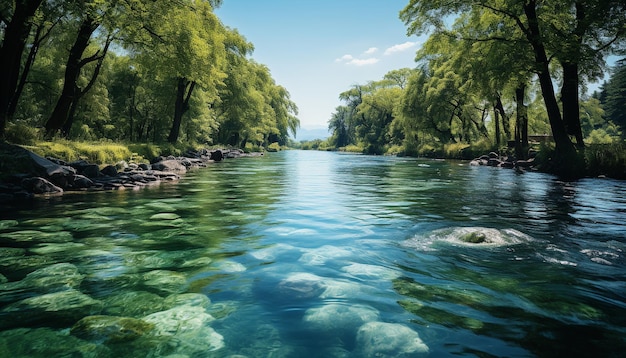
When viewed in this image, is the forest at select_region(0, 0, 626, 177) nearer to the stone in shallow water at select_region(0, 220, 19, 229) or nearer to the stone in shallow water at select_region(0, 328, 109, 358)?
the stone in shallow water at select_region(0, 220, 19, 229)

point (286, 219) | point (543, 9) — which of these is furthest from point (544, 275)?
point (543, 9)

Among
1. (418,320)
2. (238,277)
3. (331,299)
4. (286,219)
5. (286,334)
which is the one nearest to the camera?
(286,334)

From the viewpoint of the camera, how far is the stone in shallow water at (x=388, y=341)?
2.88 m

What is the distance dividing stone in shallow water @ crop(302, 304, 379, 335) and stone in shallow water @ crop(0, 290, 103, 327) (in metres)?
2.00

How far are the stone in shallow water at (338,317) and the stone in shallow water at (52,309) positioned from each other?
1999 mm

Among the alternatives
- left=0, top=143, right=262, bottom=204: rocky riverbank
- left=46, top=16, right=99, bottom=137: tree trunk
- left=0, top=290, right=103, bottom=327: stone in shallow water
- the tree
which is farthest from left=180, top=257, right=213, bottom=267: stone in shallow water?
the tree

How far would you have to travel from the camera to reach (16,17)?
1302 centimetres

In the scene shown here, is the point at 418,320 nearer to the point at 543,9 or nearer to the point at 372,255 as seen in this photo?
the point at 372,255

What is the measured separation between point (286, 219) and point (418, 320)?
195 inches

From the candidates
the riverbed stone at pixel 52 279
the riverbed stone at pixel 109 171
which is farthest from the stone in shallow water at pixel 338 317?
the riverbed stone at pixel 109 171

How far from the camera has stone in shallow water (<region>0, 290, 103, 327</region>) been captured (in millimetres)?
3324

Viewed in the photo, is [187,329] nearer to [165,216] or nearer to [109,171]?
[165,216]

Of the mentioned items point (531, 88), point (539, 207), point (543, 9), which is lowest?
point (539, 207)

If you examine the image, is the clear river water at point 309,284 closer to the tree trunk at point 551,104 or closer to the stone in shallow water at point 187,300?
the stone in shallow water at point 187,300
